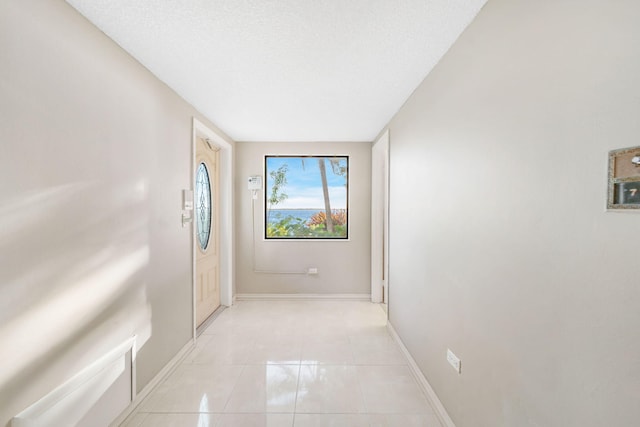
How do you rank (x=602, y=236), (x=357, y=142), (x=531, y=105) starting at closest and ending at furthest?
(x=602, y=236) < (x=531, y=105) < (x=357, y=142)

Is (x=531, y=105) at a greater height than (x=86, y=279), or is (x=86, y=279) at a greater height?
(x=531, y=105)

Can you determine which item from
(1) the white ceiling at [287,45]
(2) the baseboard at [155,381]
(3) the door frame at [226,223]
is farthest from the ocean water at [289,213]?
(2) the baseboard at [155,381]

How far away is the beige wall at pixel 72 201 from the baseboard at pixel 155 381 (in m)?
0.08

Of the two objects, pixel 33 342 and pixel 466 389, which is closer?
pixel 33 342

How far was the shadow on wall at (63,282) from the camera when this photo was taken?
126 centimetres

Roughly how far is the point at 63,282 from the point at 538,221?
2.17m

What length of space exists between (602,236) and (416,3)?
4.42 feet

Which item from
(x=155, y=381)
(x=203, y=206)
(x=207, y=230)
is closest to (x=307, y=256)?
(x=207, y=230)

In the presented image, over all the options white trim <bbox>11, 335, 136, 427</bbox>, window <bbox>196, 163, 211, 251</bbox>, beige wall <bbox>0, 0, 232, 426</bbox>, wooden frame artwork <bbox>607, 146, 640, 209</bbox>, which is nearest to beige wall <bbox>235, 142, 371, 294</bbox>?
window <bbox>196, 163, 211, 251</bbox>

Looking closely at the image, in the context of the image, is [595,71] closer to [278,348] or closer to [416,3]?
[416,3]

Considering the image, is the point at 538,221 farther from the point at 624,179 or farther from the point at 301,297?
the point at 301,297

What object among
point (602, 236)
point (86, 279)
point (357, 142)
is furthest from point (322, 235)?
point (602, 236)

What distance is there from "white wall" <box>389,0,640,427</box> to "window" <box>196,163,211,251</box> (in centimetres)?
276

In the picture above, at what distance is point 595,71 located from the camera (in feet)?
2.96
